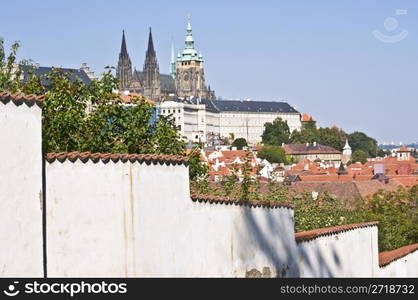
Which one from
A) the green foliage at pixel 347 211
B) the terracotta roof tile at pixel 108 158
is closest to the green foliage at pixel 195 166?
the green foliage at pixel 347 211

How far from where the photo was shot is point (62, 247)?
12336 millimetres

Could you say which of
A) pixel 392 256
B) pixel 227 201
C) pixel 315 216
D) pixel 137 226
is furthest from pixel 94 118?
pixel 315 216

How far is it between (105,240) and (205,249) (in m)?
2.41

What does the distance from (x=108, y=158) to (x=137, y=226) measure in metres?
0.97

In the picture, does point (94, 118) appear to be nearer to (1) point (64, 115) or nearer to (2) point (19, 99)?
(1) point (64, 115)

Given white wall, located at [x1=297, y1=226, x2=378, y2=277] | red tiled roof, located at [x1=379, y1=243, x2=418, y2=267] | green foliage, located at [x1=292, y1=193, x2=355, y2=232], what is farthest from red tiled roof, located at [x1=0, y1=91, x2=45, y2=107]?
green foliage, located at [x1=292, y1=193, x2=355, y2=232]

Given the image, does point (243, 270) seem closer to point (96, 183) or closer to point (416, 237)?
point (96, 183)

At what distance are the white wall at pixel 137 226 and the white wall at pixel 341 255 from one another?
8.85 ft

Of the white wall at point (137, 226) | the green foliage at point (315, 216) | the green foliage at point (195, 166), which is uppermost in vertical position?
the green foliage at point (195, 166)

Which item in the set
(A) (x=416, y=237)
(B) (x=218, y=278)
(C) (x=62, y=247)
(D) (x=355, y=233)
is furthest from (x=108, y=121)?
(A) (x=416, y=237)

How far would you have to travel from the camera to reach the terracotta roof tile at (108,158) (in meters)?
12.2

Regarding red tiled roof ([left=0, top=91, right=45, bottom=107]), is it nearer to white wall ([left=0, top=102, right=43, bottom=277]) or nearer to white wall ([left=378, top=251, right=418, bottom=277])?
white wall ([left=0, top=102, right=43, bottom=277])

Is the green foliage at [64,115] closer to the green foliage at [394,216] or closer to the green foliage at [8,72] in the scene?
the green foliage at [8,72]

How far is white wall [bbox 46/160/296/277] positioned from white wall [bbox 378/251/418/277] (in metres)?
8.96
